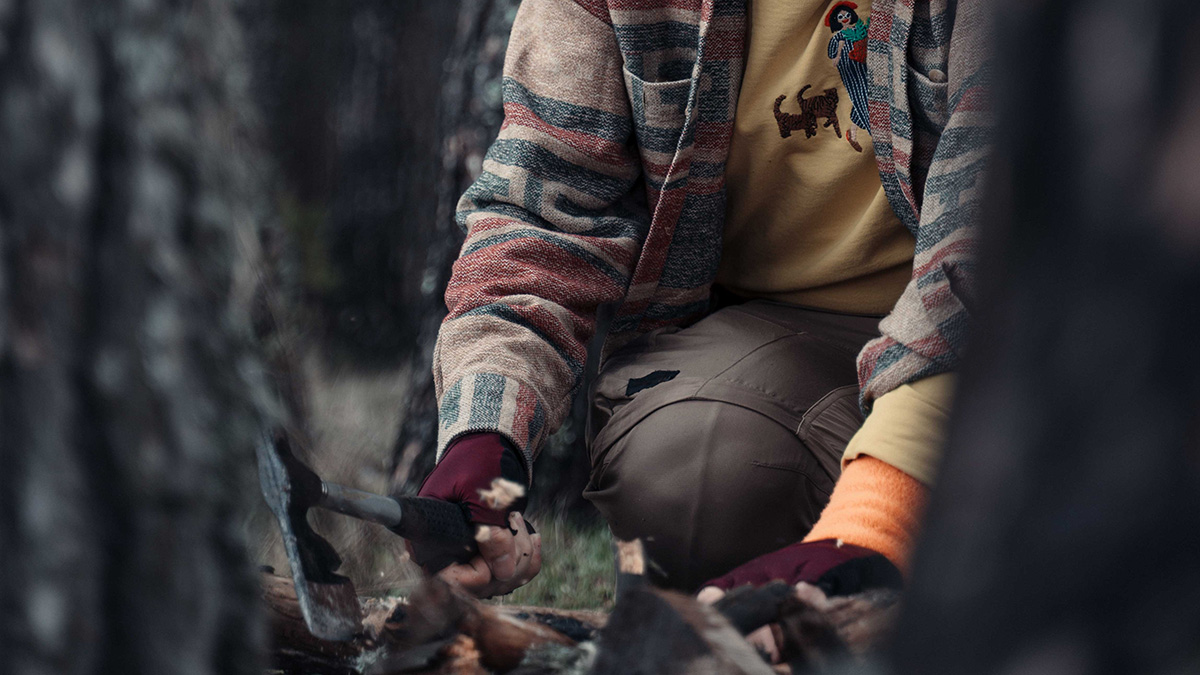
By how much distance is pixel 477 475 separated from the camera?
123 cm

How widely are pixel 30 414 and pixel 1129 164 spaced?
0.72m

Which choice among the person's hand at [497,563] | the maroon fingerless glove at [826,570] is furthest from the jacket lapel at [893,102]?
the person's hand at [497,563]

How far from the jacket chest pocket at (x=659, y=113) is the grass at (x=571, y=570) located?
78cm

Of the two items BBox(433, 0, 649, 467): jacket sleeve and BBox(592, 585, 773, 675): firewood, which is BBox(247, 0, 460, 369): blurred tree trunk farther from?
BBox(592, 585, 773, 675): firewood

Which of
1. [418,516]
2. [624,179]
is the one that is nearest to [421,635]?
[418,516]

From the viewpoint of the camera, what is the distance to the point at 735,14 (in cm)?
154

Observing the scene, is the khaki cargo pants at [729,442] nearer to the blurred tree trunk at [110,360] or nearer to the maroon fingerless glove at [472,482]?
the maroon fingerless glove at [472,482]

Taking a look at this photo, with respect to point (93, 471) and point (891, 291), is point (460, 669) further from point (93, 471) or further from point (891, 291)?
point (891, 291)

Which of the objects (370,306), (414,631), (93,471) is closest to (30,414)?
(93,471)

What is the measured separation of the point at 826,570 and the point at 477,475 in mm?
505

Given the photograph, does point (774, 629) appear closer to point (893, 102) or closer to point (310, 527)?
point (310, 527)

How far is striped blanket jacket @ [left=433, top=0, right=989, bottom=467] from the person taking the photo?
1266mm

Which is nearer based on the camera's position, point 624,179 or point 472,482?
point 472,482

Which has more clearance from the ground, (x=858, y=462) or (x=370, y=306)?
(x=858, y=462)
